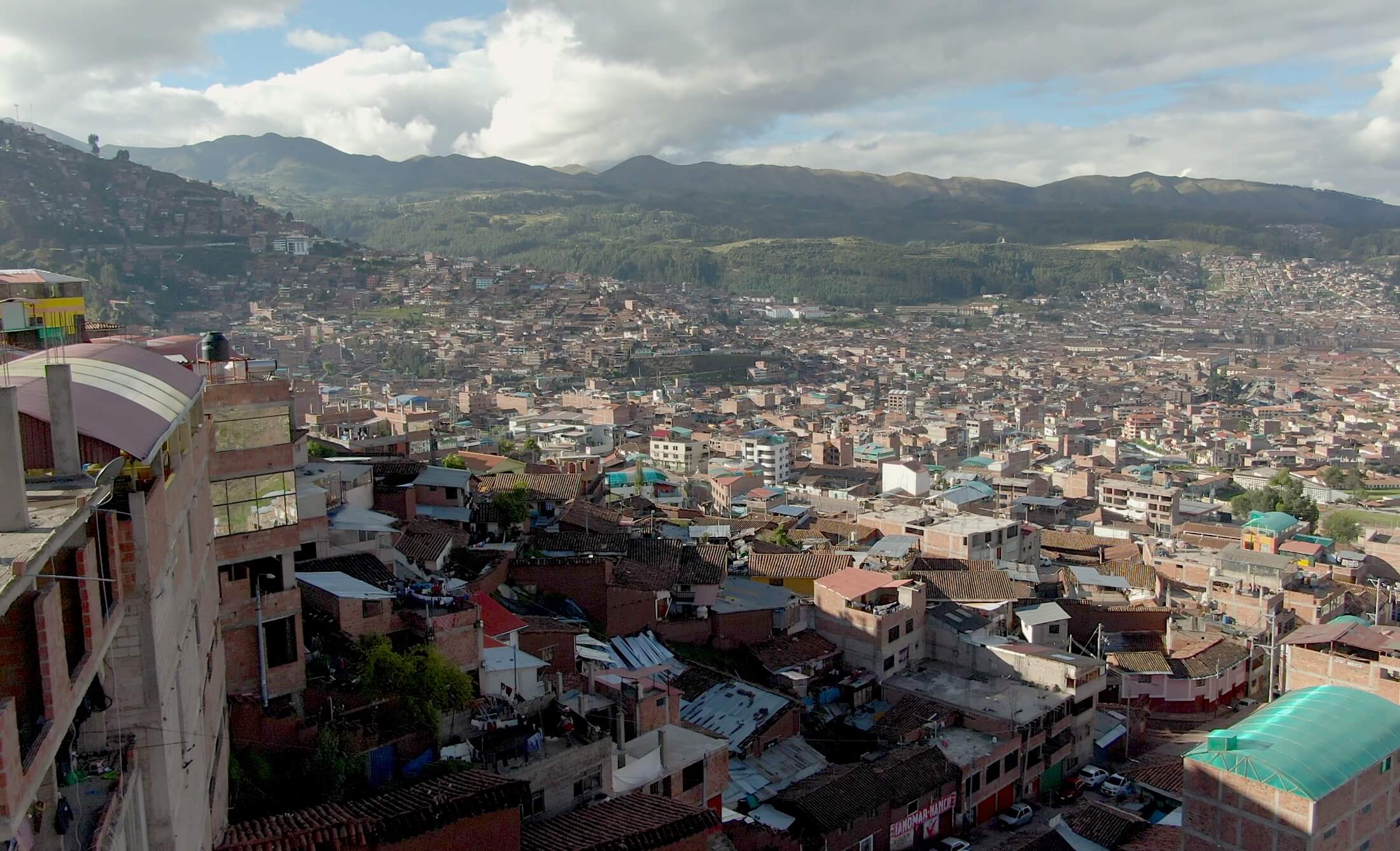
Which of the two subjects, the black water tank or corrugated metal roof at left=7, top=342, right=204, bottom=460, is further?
the black water tank

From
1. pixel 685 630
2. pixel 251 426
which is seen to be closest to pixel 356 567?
pixel 251 426

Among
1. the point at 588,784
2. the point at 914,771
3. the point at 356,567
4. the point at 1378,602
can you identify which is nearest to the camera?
the point at 588,784

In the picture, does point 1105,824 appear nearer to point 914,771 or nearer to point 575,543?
point 914,771

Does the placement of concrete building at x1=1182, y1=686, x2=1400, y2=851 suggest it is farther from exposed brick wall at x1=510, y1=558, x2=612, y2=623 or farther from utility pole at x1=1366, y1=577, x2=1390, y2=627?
utility pole at x1=1366, y1=577, x2=1390, y2=627

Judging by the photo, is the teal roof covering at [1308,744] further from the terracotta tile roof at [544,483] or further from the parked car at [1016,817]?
the terracotta tile roof at [544,483]

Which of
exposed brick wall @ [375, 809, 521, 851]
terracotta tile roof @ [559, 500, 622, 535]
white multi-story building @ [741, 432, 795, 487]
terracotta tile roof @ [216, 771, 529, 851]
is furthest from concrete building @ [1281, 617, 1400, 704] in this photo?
white multi-story building @ [741, 432, 795, 487]
